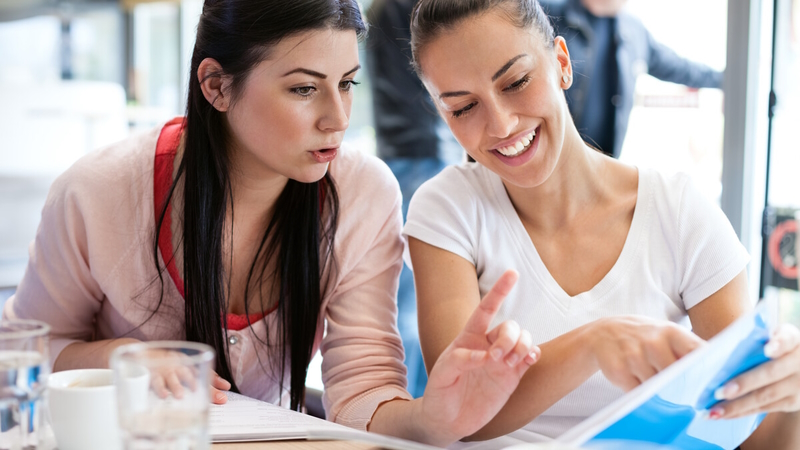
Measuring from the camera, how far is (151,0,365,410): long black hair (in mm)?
1135

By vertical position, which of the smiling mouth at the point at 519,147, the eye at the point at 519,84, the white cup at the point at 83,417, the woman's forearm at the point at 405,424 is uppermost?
the eye at the point at 519,84

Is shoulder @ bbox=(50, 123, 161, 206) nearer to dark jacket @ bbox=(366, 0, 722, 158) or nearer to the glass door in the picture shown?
dark jacket @ bbox=(366, 0, 722, 158)

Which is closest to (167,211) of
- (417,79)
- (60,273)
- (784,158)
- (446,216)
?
(60,273)

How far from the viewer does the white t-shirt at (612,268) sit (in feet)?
3.71

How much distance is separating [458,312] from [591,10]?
1.71 m

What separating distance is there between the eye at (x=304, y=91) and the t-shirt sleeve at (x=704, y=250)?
0.60 metres

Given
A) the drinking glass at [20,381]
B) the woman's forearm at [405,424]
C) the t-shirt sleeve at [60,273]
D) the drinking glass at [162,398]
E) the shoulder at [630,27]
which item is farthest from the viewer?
the shoulder at [630,27]

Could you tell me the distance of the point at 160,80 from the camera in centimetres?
475

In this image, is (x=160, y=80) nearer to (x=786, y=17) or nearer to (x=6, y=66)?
(x=6, y=66)

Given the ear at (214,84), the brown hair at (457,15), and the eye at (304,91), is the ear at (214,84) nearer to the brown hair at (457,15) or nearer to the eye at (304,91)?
the eye at (304,91)

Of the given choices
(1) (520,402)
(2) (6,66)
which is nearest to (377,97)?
(1) (520,402)

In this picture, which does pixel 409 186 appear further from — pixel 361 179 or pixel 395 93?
pixel 361 179

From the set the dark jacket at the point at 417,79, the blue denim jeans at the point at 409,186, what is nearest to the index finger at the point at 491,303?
the dark jacket at the point at 417,79

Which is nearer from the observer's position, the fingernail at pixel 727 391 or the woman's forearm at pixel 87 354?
the fingernail at pixel 727 391
